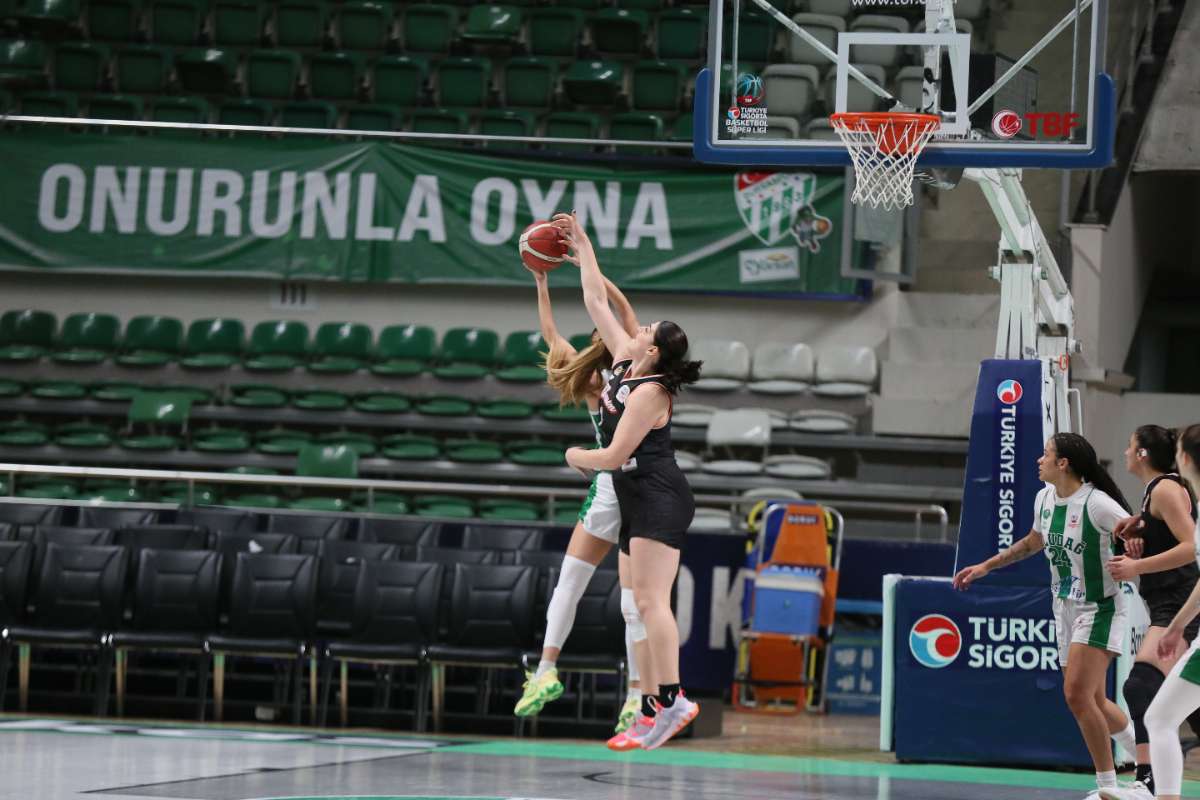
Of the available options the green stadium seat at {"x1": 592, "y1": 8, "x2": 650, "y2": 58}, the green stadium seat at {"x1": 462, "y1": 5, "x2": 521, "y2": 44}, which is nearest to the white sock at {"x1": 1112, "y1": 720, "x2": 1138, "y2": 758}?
the green stadium seat at {"x1": 592, "y1": 8, "x2": 650, "y2": 58}

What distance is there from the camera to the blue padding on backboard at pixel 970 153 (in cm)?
A: 804

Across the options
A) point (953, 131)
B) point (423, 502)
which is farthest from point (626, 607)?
point (423, 502)

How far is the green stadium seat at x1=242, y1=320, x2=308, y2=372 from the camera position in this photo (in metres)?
17.3

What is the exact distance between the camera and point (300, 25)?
1917 cm

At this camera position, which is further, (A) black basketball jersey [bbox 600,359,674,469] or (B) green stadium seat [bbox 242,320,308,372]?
(B) green stadium seat [bbox 242,320,308,372]

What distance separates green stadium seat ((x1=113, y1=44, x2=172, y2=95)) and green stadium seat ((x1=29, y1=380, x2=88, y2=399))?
3722 mm

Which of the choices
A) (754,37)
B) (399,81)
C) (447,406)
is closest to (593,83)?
(399,81)

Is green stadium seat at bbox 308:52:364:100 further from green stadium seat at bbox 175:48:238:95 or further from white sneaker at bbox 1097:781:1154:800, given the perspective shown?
white sneaker at bbox 1097:781:1154:800

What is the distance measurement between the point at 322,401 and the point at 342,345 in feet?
2.70

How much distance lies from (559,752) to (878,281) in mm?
8116

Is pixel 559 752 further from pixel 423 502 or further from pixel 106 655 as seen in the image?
pixel 423 502

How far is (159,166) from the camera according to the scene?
17812 millimetres

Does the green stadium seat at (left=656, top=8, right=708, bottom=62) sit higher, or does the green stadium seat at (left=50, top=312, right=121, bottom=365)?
the green stadium seat at (left=656, top=8, right=708, bottom=62)

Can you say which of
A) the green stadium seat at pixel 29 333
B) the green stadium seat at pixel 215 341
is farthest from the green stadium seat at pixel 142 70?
the green stadium seat at pixel 215 341
